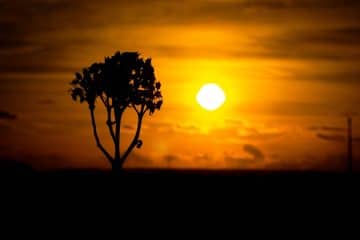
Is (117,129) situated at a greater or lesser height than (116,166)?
greater

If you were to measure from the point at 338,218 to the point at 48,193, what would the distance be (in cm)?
1749

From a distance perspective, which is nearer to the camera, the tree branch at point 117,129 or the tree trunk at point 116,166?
the tree branch at point 117,129

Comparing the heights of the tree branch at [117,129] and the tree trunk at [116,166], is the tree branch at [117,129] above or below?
above

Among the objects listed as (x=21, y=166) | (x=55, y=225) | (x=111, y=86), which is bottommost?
(x=55, y=225)

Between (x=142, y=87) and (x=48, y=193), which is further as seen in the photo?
(x=142, y=87)

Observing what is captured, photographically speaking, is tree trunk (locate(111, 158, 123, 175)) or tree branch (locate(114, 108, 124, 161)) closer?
tree branch (locate(114, 108, 124, 161))

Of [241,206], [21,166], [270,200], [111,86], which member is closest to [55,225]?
[241,206]

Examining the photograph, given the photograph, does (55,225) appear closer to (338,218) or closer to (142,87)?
(338,218)

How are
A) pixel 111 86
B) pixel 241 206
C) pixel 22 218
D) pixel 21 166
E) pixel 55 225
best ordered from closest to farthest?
1. pixel 55 225
2. pixel 22 218
3. pixel 241 206
4. pixel 111 86
5. pixel 21 166

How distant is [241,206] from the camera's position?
38.7 metres

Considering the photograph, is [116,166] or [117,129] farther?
[116,166]

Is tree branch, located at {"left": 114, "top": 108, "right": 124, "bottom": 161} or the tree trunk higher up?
tree branch, located at {"left": 114, "top": 108, "right": 124, "bottom": 161}

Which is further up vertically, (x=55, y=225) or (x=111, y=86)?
(x=111, y=86)

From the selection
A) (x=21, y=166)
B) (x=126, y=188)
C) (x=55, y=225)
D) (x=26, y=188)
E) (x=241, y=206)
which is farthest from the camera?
(x=21, y=166)
